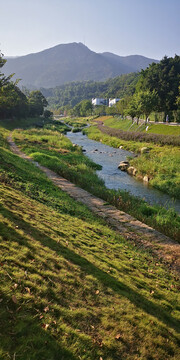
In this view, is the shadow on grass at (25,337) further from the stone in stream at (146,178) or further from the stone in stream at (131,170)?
the stone in stream at (131,170)

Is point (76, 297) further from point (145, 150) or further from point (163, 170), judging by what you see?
point (145, 150)

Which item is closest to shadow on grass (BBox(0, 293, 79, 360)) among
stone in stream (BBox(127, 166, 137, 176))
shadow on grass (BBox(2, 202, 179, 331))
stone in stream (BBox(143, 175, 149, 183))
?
shadow on grass (BBox(2, 202, 179, 331))

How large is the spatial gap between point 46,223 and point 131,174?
22.0 m

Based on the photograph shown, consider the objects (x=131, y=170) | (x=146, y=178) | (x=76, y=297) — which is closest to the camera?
(x=76, y=297)

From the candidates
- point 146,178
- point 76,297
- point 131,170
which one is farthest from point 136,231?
point 131,170

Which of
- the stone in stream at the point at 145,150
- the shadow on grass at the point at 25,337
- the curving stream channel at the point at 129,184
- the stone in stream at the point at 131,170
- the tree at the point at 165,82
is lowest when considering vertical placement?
the curving stream channel at the point at 129,184

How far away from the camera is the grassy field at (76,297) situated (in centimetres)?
438

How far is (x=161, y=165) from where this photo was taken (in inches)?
1161

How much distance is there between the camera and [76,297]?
578cm

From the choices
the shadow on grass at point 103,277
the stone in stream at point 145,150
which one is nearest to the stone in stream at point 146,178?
the stone in stream at point 145,150

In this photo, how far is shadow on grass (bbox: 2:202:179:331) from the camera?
653 cm

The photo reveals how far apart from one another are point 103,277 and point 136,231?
6175mm

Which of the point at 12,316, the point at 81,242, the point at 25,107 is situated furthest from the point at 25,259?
the point at 25,107

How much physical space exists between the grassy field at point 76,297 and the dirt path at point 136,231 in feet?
3.22
